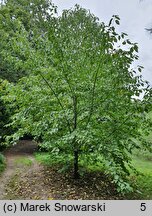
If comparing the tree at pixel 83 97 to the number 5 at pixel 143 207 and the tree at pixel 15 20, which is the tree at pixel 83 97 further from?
the tree at pixel 15 20

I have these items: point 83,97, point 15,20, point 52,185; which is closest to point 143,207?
point 83,97

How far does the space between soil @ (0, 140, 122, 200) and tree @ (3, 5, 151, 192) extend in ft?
2.10

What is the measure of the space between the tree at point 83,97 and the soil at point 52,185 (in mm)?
640

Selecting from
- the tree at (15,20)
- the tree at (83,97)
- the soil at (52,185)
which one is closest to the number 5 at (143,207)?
the tree at (83,97)

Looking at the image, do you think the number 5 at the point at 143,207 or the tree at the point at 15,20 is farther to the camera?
the tree at the point at 15,20

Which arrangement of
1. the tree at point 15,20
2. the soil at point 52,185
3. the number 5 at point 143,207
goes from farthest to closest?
the tree at point 15,20, the soil at point 52,185, the number 5 at point 143,207

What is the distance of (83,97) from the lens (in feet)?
21.7

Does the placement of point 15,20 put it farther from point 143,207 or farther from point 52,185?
point 143,207

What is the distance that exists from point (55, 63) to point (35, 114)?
59.1 inches

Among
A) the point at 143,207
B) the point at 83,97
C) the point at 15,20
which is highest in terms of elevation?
the point at 15,20

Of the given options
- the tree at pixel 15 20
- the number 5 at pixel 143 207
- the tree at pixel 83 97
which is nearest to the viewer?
the number 5 at pixel 143 207

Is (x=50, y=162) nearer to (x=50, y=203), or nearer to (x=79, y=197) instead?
(x=79, y=197)

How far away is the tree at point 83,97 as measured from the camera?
607 centimetres

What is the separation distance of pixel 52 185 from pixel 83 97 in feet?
7.49
